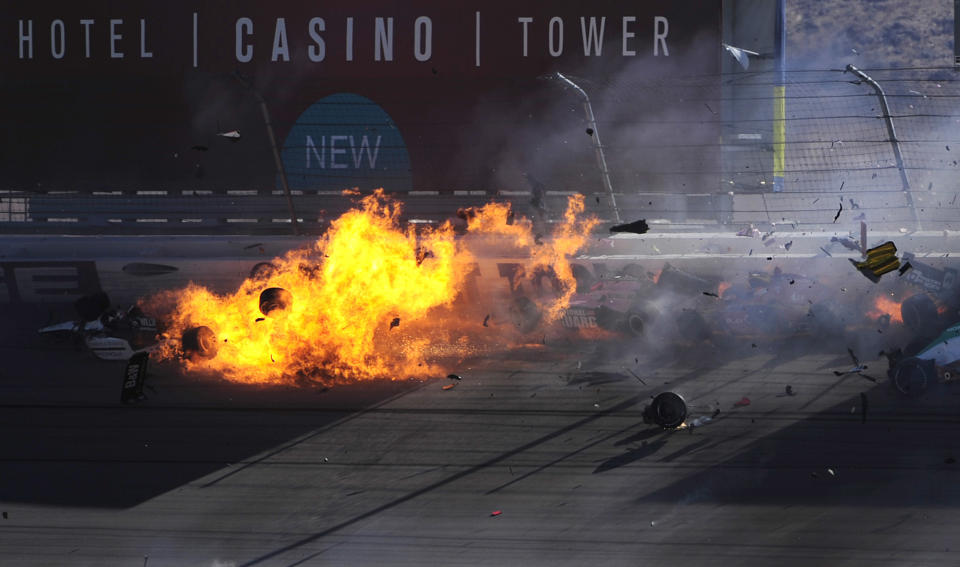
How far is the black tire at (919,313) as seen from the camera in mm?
7281

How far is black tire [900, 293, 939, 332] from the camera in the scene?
728cm

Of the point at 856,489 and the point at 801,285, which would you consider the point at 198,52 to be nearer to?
the point at 801,285

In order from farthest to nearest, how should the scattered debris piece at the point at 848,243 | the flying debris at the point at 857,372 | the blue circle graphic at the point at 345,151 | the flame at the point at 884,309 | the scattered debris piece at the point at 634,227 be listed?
the blue circle graphic at the point at 345,151
the scattered debris piece at the point at 634,227
the scattered debris piece at the point at 848,243
the flame at the point at 884,309
the flying debris at the point at 857,372

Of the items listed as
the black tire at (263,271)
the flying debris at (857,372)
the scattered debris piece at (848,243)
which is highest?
the scattered debris piece at (848,243)

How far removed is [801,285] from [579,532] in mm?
3981

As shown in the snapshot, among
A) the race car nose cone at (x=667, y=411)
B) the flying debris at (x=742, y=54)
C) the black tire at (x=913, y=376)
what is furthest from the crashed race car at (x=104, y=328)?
the flying debris at (x=742, y=54)

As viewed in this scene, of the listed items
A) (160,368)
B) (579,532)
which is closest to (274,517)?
(579,532)

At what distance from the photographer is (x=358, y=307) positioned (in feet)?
24.2

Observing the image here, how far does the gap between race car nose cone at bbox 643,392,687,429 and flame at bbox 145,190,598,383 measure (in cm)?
181

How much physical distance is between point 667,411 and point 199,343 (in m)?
3.67

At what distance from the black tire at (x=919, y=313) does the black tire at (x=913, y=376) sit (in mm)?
948

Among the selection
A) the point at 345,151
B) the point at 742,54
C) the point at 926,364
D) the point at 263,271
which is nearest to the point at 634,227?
the point at 742,54

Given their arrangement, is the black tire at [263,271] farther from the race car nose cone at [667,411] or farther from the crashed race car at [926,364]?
the crashed race car at [926,364]

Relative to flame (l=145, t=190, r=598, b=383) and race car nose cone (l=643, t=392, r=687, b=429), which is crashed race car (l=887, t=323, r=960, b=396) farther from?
flame (l=145, t=190, r=598, b=383)
